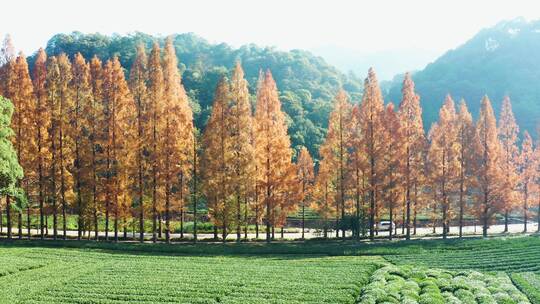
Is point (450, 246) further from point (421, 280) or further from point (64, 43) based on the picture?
point (64, 43)

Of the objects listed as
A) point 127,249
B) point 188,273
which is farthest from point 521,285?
point 127,249

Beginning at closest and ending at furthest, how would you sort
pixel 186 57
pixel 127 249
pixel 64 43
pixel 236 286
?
pixel 236 286
pixel 127 249
pixel 64 43
pixel 186 57

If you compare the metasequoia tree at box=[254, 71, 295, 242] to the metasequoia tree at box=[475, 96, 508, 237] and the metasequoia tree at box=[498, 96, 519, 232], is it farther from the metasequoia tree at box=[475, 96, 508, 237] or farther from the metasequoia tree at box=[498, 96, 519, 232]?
the metasequoia tree at box=[498, 96, 519, 232]

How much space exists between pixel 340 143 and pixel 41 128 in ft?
83.9

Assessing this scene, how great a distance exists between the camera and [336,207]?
144 ft

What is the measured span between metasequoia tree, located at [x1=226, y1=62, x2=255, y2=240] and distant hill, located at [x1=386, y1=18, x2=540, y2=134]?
9857 cm

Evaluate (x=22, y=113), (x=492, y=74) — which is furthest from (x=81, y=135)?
(x=492, y=74)

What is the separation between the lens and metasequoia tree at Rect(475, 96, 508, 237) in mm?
47031

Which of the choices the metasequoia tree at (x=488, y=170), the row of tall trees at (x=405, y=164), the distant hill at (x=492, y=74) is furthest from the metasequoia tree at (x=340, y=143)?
the distant hill at (x=492, y=74)

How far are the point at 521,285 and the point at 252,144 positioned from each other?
22.1 meters

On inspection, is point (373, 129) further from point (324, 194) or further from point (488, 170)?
point (488, 170)

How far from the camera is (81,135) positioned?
42.9 m

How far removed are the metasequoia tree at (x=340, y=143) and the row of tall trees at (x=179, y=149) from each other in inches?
3.4

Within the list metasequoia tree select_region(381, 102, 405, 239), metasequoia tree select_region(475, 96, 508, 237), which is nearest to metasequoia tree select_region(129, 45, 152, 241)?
metasequoia tree select_region(381, 102, 405, 239)
